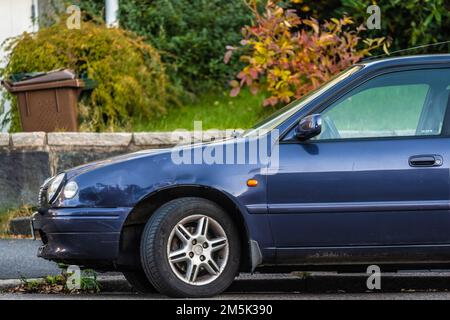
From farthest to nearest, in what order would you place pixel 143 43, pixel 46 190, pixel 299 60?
pixel 143 43
pixel 299 60
pixel 46 190

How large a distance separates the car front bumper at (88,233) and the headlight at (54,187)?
16 centimetres

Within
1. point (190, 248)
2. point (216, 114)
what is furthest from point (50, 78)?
point (190, 248)

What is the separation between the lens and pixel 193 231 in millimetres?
6793

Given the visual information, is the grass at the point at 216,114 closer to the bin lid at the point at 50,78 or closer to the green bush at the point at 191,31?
the green bush at the point at 191,31

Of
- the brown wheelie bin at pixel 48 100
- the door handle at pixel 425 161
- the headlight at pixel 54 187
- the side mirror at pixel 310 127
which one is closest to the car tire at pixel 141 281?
the headlight at pixel 54 187

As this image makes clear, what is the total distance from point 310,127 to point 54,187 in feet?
5.58

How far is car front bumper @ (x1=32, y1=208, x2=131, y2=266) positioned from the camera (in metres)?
6.75

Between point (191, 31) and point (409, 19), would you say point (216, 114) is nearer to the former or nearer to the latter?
point (191, 31)

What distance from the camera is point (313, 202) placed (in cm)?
670

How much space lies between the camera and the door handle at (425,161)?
6729 mm

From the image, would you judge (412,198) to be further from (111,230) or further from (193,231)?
(111,230)
